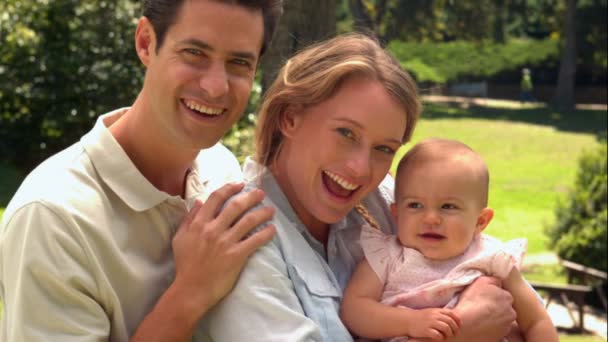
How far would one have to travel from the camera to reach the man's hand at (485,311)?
7.61 feet

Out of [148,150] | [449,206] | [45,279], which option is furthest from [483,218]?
[45,279]

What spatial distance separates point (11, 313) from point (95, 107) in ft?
29.0

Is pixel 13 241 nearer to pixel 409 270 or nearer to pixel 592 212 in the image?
pixel 409 270

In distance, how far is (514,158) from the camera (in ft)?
71.2

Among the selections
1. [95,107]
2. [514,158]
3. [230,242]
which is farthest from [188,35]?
[514,158]

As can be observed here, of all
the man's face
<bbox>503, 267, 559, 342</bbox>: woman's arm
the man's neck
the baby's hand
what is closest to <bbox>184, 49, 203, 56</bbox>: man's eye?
the man's face

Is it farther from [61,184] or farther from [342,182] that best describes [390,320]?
[61,184]

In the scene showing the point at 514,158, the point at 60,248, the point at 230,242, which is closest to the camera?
the point at 60,248

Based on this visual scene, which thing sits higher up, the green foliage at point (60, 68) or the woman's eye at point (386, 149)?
the woman's eye at point (386, 149)

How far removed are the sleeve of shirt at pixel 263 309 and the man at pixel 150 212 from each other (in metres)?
0.04

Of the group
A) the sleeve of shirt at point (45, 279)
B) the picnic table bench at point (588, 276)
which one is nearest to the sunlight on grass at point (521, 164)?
the picnic table bench at point (588, 276)

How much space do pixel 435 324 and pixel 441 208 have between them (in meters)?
0.34

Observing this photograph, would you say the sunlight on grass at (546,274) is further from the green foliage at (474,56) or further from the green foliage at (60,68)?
the green foliage at (474,56)

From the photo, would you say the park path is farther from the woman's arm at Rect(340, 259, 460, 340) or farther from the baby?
the woman's arm at Rect(340, 259, 460, 340)
